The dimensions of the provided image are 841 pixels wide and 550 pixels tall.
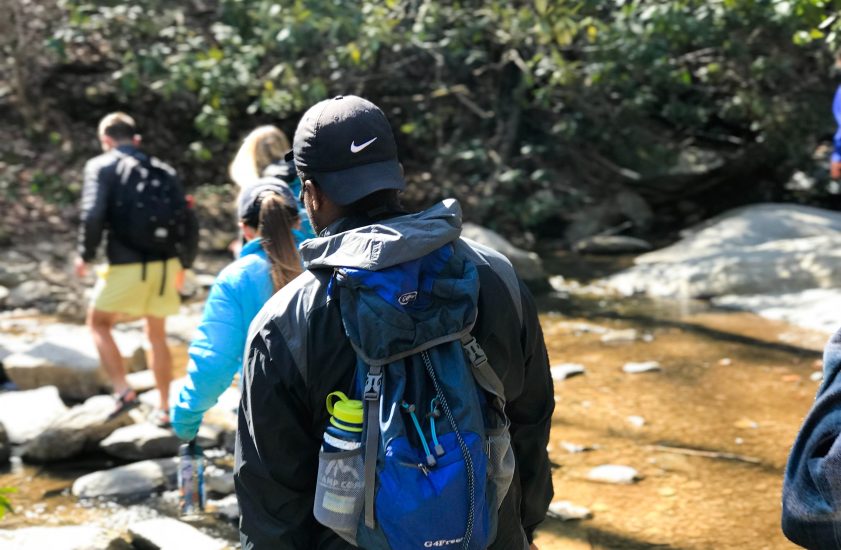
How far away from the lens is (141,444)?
553 cm

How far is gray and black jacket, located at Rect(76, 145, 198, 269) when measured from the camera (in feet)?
18.5

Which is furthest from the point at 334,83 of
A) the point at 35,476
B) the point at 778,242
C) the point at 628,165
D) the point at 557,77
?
the point at 35,476

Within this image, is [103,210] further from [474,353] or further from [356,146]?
[474,353]

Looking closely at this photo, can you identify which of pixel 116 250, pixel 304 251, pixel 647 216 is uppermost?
pixel 304 251

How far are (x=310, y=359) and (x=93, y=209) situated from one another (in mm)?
4065

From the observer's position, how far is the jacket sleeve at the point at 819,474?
5.07 ft

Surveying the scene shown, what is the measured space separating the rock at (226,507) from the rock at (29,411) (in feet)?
4.68

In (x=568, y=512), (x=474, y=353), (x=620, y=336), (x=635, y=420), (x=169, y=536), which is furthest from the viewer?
(x=620, y=336)

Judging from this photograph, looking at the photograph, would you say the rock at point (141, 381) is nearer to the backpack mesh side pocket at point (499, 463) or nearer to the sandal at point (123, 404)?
the sandal at point (123, 404)

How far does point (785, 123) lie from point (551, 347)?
664 cm

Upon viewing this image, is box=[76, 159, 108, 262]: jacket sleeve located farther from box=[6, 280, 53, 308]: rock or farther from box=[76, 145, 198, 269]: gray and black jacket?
box=[6, 280, 53, 308]: rock

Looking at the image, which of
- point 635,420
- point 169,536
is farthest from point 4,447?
point 635,420

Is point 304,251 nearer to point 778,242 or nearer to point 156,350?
point 156,350

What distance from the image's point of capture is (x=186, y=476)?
4316mm
